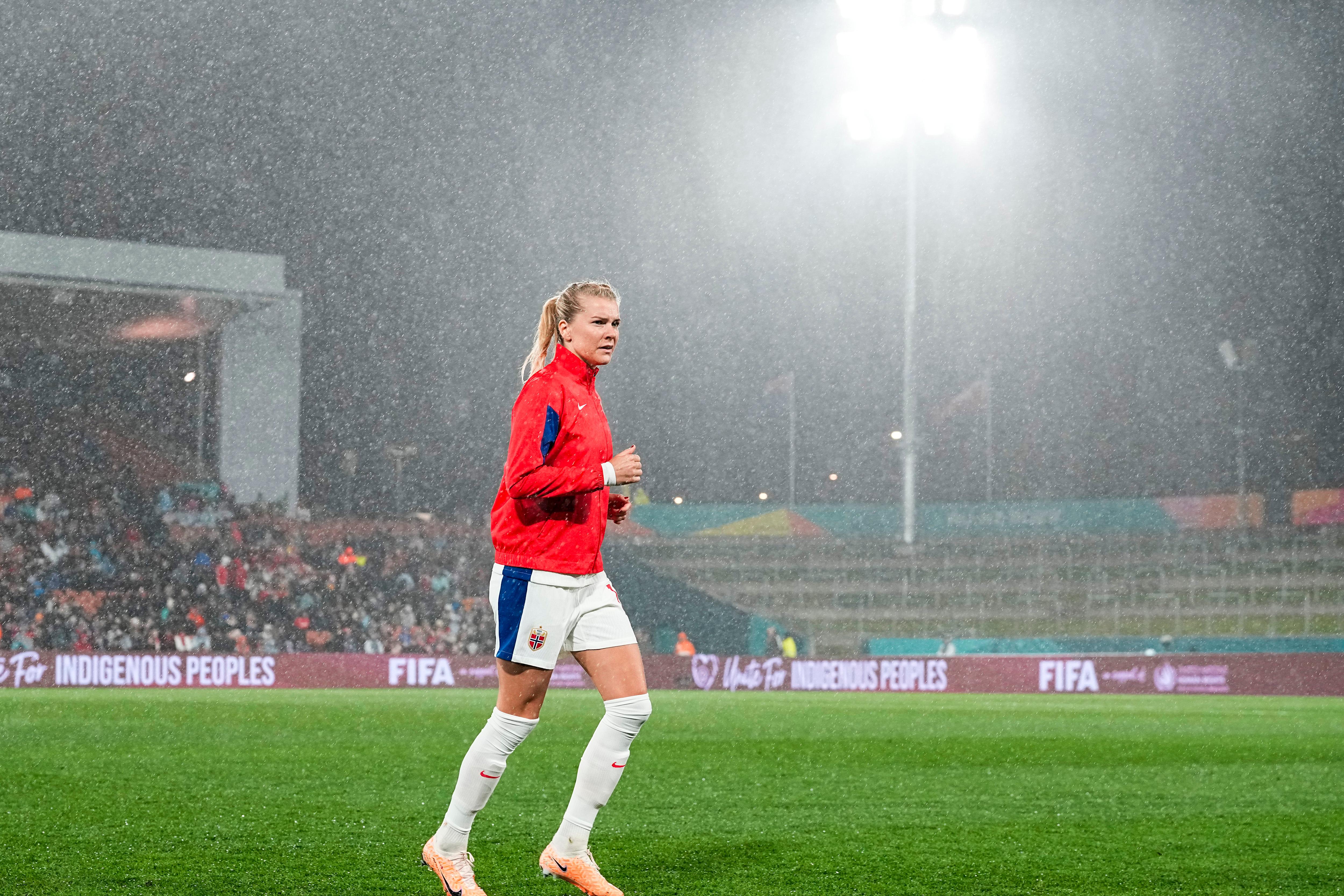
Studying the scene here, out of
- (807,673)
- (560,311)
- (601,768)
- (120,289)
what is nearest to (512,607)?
(601,768)

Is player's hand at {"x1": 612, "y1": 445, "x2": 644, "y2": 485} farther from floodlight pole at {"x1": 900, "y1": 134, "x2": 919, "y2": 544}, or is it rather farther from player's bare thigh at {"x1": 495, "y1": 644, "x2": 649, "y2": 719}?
floodlight pole at {"x1": 900, "y1": 134, "x2": 919, "y2": 544}

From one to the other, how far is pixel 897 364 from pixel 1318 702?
2852 centimetres

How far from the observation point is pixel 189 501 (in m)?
30.6

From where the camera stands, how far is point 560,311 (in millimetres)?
4289

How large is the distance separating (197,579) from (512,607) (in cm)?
2561

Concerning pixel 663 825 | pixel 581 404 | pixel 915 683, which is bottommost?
pixel 915 683

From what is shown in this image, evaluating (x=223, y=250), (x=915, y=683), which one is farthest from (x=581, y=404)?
(x=223, y=250)

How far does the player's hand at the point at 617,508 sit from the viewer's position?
4.55 m

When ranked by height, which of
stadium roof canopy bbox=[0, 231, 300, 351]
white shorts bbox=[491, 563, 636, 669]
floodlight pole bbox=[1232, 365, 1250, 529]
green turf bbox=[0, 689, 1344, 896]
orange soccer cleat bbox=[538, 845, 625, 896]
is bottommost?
green turf bbox=[0, 689, 1344, 896]

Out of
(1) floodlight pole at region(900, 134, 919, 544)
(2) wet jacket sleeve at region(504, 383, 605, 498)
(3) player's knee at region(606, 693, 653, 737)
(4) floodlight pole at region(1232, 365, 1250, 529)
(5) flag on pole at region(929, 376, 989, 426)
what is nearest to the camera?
(2) wet jacket sleeve at region(504, 383, 605, 498)

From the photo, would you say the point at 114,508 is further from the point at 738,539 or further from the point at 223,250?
the point at 738,539

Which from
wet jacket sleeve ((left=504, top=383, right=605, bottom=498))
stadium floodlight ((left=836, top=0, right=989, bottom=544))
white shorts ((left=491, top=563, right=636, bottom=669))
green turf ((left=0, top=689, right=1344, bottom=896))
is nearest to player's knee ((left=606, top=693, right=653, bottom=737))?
white shorts ((left=491, top=563, right=636, bottom=669))

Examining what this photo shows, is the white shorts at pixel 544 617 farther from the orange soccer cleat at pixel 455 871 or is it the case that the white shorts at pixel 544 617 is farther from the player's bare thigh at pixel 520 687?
the orange soccer cleat at pixel 455 871

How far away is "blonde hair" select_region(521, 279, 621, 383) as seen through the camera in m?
4.28
